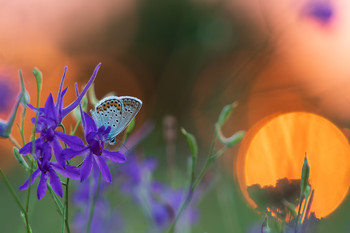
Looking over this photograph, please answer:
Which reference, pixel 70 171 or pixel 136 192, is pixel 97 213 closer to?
pixel 136 192

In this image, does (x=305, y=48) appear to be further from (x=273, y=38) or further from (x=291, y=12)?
A: (x=273, y=38)

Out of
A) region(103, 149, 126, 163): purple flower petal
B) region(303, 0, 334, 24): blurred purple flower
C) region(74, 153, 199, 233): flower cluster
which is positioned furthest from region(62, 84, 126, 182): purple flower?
region(303, 0, 334, 24): blurred purple flower

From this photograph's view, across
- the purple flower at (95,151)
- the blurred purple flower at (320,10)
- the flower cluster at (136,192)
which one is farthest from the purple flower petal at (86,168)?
the blurred purple flower at (320,10)

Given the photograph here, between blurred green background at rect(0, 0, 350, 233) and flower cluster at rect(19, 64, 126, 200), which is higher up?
flower cluster at rect(19, 64, 126, 200)

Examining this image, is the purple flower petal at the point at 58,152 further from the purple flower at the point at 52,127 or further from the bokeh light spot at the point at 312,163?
the bokeh light spot at the point at 312,163

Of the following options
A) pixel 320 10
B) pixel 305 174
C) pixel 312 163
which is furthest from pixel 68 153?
pixel 320 10

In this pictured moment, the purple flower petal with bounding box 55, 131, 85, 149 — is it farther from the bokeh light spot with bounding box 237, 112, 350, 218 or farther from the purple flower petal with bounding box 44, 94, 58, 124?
the bokeh light spot with bounding box 237, 112, 350, 218
